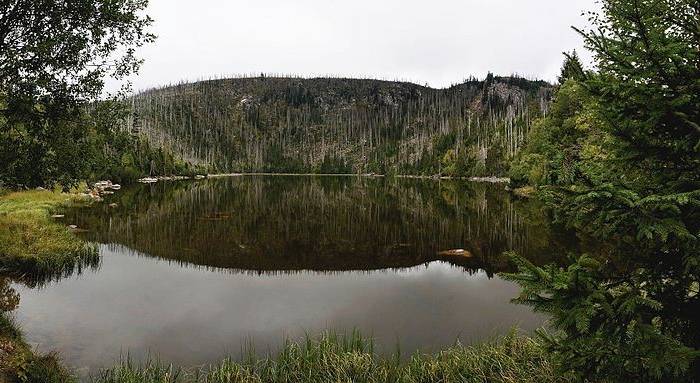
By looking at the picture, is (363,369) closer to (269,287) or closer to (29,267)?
(269,287)

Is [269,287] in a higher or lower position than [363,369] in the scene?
lower

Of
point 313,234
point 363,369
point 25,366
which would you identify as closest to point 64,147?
point 25,366

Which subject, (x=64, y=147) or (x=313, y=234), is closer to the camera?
(x=64, y=147)

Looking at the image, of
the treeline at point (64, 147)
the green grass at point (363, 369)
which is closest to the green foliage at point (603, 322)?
the green grass at point (363, 369)

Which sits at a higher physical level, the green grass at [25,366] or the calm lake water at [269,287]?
the green grass at [25,366]

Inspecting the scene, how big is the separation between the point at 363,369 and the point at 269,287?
10.4 metres

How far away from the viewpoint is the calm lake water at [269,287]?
41.9ft

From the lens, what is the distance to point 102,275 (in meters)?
19.6

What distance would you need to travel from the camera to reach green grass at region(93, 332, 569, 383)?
28.8ft

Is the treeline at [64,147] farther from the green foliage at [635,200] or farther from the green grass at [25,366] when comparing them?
the green foliage at [635,200]

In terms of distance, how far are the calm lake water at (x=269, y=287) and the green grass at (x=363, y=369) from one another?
2138mm

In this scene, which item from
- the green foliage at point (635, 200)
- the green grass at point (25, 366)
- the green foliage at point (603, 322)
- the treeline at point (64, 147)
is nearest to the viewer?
the green foliage at point (603, 322)

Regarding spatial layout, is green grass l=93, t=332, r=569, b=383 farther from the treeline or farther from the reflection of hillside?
the reflection of hillside

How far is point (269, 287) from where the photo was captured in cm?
1884
